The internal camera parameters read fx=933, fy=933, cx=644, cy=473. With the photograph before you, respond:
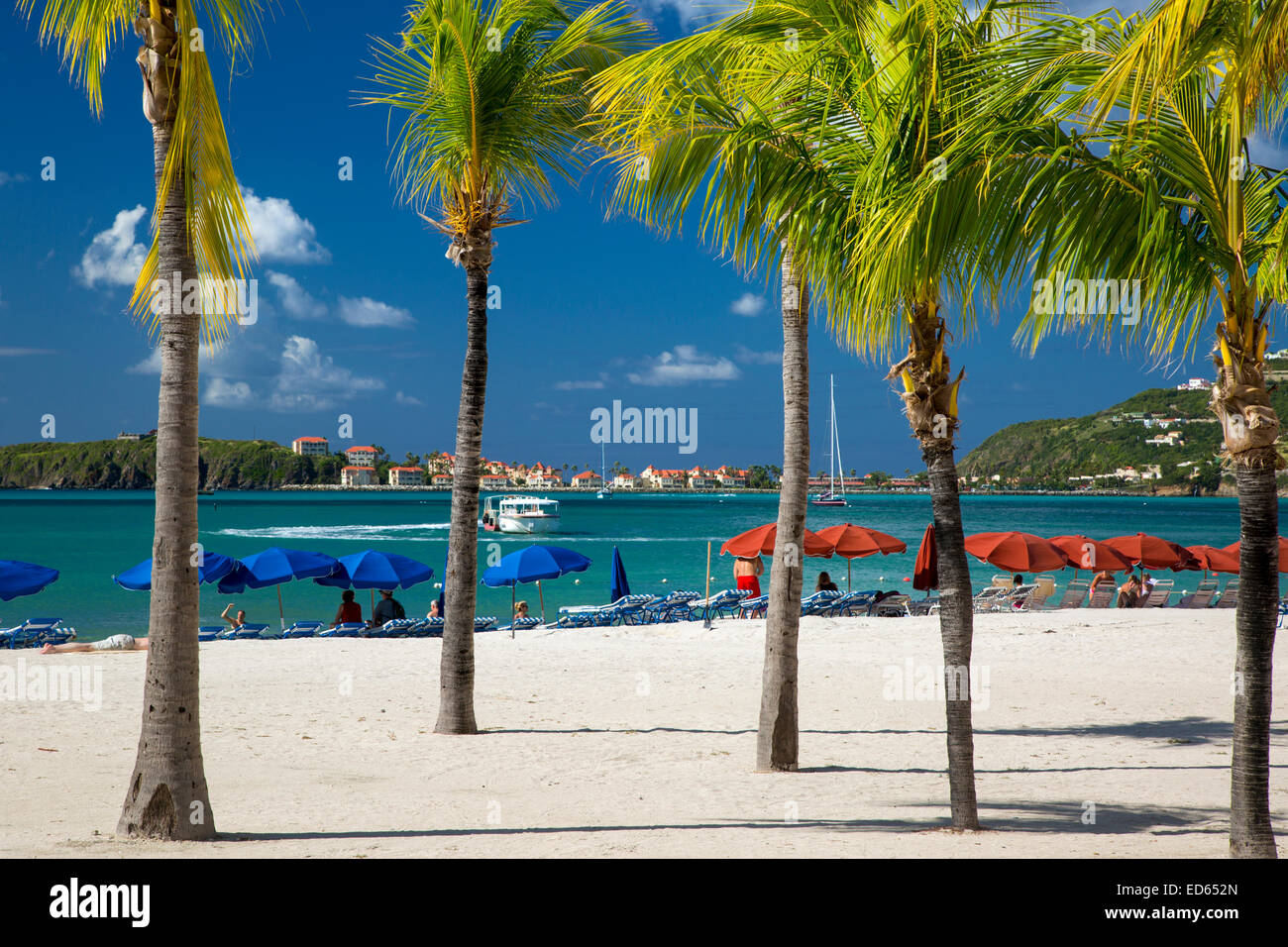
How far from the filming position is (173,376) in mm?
5895

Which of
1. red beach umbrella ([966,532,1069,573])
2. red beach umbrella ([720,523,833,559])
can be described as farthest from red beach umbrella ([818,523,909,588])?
red beach umbrella ([966,532,1069,573])

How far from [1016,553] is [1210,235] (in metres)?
17.3

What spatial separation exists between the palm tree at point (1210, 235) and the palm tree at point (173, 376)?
513cm

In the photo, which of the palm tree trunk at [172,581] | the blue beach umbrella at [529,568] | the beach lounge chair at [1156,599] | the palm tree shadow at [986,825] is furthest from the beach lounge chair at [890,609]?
the palm tree trunk at [172,581]

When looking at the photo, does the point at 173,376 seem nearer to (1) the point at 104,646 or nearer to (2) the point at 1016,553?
(1) the point at 104,646

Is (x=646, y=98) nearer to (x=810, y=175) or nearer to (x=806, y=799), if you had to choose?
(x=810, y=175)

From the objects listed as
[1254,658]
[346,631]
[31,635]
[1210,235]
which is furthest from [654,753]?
[31,635]

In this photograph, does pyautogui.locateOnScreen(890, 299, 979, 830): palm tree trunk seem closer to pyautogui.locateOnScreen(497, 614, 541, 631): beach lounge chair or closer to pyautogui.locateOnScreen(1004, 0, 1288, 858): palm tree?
pyautogui.locateOnScreen(1004, 0, 1288, 858): palm tree

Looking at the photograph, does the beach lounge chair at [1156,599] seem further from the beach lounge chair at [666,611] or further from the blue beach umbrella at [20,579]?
the blue beach umbrella at [20,579]

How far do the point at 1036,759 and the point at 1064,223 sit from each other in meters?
6.37

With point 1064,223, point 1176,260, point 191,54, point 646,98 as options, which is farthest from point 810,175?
point 191,54

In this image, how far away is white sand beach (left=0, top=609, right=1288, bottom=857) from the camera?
20.5ft

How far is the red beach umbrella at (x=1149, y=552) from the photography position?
23.2 metres
